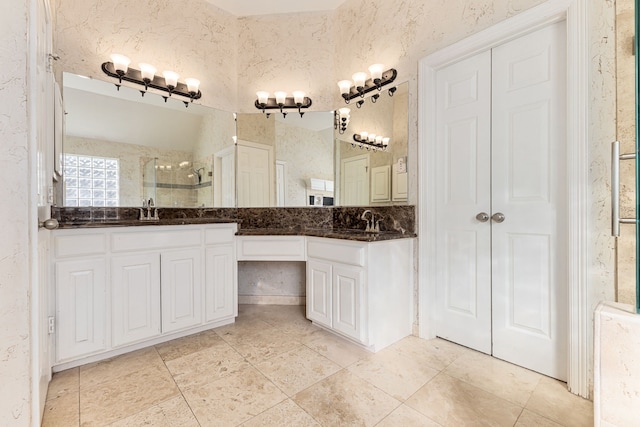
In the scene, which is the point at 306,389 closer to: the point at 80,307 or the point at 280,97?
the point at 80,307

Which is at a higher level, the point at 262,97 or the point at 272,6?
the point at 272,6

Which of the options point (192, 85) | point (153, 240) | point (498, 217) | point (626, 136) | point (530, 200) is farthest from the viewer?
point (192, 85)

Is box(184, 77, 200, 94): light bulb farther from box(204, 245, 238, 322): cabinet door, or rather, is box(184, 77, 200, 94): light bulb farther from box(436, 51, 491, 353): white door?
box(436, 51, 491, 353): white door

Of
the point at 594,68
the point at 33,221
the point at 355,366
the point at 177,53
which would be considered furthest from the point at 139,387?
the point at 594,68

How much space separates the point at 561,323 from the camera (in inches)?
64.2

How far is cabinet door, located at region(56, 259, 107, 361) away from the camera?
1692mm

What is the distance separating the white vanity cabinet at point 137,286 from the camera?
1726mm

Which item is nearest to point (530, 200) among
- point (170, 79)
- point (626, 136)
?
point (626, 136)

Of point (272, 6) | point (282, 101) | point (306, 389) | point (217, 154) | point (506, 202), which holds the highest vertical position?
point (272, 6)

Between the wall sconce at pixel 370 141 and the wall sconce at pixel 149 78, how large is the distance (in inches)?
65.9

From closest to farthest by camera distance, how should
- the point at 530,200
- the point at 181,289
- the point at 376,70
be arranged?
1. the point at 530,200
2. the point at 181,289
3. the point at 376,70

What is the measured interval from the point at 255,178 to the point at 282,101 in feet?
2.89

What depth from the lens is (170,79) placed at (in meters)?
2.61

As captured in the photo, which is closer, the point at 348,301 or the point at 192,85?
the point at 348,301
